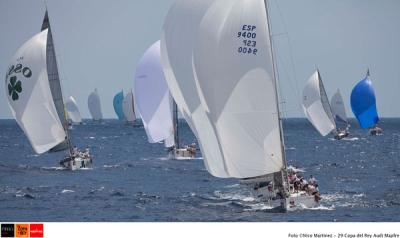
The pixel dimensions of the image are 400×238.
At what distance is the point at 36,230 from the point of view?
1528 cm

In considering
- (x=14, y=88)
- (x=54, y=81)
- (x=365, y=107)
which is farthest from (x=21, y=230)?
(x=365, y=107)

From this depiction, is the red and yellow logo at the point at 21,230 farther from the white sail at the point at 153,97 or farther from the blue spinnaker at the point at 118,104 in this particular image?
the blue spinnaker at the point at 118,104

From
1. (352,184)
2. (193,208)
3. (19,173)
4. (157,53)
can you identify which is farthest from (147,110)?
(193,208)

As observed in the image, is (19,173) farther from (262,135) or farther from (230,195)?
(262,135)

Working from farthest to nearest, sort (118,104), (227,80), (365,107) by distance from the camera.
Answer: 1. (118,104)
2. (365,107)
3. (227,80)

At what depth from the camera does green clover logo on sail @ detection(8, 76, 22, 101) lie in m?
28.2

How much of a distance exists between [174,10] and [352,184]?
1111 centimetres

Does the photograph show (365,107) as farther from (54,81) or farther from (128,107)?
(128,107)

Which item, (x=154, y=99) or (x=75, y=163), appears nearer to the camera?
(x=75, y=163)

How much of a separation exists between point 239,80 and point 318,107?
36.0 m

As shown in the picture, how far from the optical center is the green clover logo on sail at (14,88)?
28.2 metres

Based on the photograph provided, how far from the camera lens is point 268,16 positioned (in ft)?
66.8

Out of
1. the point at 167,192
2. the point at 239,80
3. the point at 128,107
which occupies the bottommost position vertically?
the point at 167,192

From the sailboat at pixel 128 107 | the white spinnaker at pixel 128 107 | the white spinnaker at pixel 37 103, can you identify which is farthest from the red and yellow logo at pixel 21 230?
the sailboat at pixel 128 107
